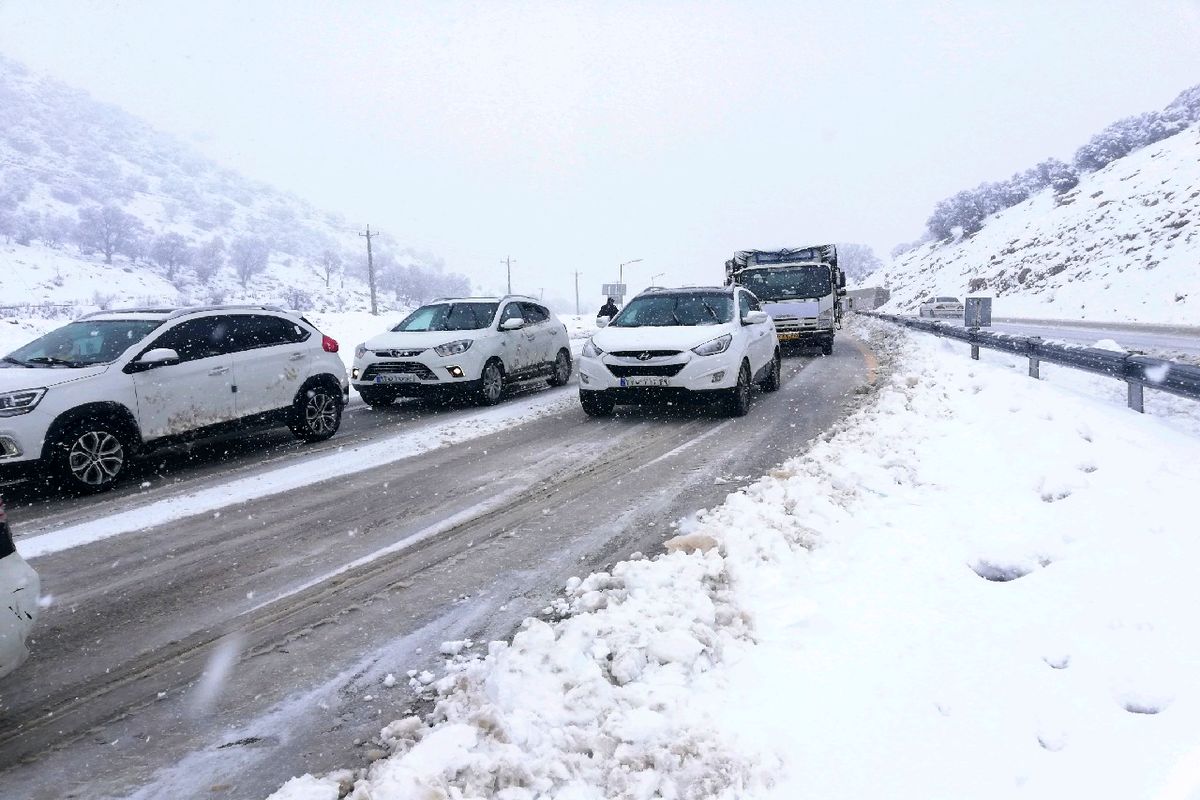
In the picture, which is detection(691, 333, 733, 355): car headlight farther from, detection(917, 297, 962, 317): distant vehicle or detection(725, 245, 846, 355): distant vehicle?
detection(917, 297, 962, 317): distant vehicle

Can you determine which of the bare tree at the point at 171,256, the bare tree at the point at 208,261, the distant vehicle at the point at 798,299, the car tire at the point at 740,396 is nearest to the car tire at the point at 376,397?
the car tire at the point at 740,396

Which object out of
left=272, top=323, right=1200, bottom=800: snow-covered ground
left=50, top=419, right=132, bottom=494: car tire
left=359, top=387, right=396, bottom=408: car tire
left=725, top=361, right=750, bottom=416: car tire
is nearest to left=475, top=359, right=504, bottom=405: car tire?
left=359, top=387, right=396, bottom=408: car tire

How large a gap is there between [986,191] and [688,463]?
339ft

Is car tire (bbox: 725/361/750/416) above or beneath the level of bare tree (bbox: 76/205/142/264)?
beneath

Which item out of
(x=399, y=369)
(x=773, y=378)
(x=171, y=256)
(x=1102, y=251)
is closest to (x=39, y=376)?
(x=399, y=369)

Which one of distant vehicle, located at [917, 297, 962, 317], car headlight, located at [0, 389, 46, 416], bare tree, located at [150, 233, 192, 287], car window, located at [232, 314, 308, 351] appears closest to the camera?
car headlight, located at [0, 389, 46, 416]

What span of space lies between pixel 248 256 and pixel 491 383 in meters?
138

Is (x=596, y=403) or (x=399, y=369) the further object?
(x=399, y=369)

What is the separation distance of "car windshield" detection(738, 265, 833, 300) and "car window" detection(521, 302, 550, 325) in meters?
8.71

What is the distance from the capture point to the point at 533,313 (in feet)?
45.3

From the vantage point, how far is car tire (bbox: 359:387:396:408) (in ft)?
38.5

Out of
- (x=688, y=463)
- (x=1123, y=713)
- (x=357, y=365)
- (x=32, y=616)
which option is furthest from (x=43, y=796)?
(x=357, y=365)

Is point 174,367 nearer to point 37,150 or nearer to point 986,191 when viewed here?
point 986,191

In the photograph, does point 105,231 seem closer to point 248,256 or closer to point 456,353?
point 248,256
